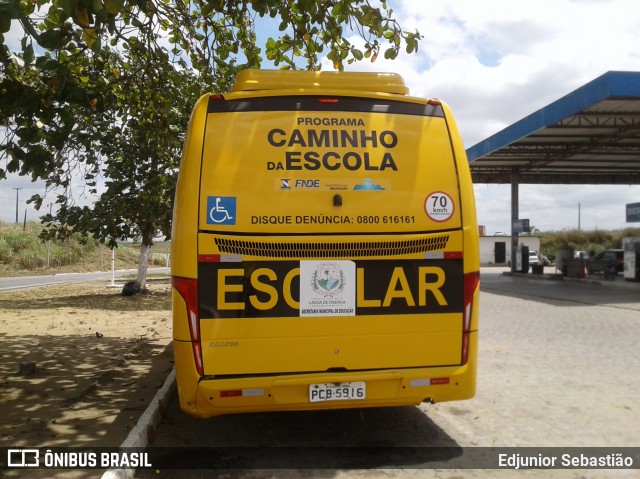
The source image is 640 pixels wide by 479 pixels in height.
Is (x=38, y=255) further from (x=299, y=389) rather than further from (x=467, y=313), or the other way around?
(x=467, y=313)

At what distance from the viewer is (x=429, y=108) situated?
15.9 ft

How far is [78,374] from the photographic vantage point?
750 cm

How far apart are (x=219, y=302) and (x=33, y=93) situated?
3555 millimetres

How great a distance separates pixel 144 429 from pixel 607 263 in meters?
26.7

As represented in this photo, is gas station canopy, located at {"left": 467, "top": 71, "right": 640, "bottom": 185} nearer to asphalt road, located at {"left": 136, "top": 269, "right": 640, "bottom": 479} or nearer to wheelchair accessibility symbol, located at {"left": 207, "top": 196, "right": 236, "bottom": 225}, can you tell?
asphalt road, located at {"left": 136, "top": 269, "right": 640, "bottom": 479}

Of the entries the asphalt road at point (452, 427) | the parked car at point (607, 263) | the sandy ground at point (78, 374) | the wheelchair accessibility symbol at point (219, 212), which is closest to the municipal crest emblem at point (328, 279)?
the wheelchair accessibility symbol at point (219, 212)

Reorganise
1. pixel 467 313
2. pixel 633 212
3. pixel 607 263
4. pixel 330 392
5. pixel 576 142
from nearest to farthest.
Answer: pixel 330 392 < pixel 467 313 < pixel 633 212 < pixel 576 142 < pixel 607 263

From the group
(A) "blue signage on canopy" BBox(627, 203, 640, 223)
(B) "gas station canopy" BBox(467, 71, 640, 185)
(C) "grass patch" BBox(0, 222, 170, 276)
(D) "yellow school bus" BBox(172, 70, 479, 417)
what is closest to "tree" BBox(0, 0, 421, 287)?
(D) "yellow school bus" BBox(172, 70, 479, 417)

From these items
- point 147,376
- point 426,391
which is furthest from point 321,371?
point 147,376

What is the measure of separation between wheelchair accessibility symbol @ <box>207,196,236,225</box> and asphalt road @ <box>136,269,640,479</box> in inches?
73.7

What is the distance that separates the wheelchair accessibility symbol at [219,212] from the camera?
4316 mm

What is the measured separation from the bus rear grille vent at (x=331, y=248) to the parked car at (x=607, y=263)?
24.7m

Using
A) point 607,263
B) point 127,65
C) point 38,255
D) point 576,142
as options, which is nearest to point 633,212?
point 576,142

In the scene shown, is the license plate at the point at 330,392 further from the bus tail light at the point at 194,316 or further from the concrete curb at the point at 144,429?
the concrete curb at the point at 144,429
